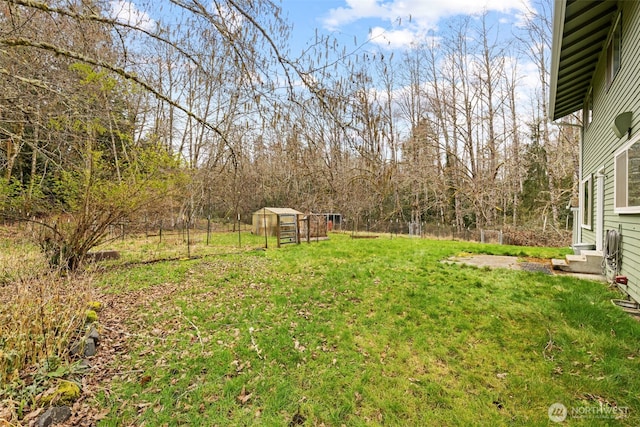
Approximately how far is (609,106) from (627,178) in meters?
1.93

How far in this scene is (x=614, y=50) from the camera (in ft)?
16.4

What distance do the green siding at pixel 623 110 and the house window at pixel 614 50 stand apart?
15 cm

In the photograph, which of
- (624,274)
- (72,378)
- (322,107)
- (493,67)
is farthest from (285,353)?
(493,67)

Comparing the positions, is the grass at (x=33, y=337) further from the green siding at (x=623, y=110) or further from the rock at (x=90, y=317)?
the green siding at (x=623, y=110)

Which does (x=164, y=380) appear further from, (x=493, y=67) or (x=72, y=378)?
(x=493, y=67)

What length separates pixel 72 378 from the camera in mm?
2775

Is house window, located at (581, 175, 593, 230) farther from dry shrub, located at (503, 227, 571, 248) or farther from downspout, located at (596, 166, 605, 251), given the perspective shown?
dry shrub, located at (503, 227, 571, 248)

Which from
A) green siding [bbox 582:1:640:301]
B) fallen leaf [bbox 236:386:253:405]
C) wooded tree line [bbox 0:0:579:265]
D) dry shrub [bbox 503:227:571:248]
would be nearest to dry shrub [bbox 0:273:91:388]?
fallen leaf [bbox 236:386:253:405]

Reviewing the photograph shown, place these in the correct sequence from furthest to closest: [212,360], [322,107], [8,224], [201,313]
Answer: [8,224] → [201,313] → [212,360] → [322,107]

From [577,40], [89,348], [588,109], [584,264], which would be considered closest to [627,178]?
[584,264]

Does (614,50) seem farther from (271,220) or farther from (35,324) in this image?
(271,220)

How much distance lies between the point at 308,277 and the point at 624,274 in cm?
501

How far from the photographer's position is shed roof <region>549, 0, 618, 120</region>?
14.8 feet

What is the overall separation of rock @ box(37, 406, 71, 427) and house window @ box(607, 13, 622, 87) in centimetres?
789
